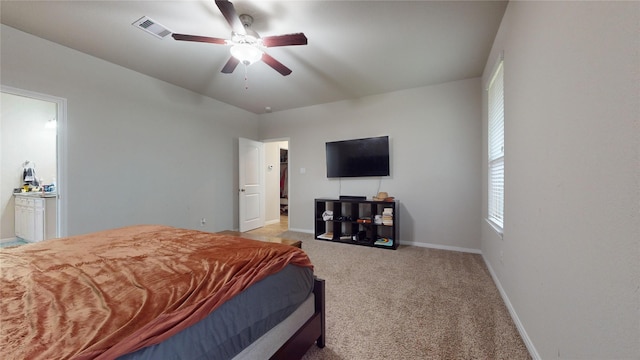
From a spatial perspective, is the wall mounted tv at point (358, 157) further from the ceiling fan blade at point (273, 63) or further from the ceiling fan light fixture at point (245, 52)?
the ceiling fan light fixture at point (245, 52)

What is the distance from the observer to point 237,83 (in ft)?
11.8

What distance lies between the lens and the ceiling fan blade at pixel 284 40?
192 cm

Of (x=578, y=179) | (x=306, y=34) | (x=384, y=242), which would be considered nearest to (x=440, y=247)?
(x=384, y=242)

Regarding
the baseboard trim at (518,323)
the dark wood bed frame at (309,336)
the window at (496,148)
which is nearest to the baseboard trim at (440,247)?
the window at (496,148)

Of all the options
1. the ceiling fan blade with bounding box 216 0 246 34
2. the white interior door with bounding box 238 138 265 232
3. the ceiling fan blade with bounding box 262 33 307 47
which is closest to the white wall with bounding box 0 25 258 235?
the white interior door with bounding box 238 138 265 232

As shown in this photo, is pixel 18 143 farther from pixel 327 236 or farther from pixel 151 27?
pixel 327 236

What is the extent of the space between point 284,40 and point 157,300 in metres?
2.00

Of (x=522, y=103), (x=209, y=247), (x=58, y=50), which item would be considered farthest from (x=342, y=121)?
(x=58, y=50)

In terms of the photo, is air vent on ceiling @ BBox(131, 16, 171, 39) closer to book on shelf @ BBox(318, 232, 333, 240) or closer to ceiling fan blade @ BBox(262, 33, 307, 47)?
ceiling fan blade @ BBox(262, 33, 307, 47)

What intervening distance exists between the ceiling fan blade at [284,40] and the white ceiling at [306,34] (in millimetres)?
314

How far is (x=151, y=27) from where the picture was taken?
7.56 feet

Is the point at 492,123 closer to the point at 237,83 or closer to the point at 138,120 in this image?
the point at 237,83

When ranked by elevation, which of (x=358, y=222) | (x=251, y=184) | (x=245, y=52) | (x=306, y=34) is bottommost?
(x=358, y=222)

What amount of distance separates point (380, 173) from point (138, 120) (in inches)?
146
